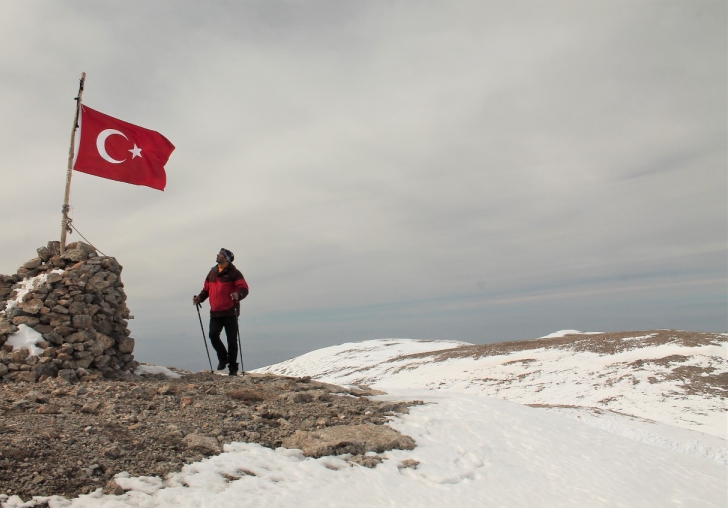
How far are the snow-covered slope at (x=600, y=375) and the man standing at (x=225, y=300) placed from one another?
214 inches

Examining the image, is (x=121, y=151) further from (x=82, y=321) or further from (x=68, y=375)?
(x=68, y=375)

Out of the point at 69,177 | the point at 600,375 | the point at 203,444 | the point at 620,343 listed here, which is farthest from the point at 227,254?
the point at 620,343

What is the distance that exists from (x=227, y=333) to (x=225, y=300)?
3.04ft

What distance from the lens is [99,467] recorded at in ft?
19.9

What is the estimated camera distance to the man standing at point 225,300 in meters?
12.7

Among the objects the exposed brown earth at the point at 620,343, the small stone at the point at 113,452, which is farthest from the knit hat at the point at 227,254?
the exposed brown earth at the point at 620,343

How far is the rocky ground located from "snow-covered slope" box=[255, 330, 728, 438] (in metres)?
6.03

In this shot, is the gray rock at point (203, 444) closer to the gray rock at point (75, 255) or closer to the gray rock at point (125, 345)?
the gray rock at point (125, 345)

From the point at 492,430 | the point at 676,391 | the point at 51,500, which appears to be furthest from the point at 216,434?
the point at 676,391

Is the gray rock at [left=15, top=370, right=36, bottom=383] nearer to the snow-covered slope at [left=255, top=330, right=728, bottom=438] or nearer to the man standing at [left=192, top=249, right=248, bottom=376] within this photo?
the man standing at [left=192, top=249, right=248, bottom=376]

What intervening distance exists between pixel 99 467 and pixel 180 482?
1035 mm

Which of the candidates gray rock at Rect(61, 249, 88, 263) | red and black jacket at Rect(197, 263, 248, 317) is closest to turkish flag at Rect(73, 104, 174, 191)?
gray rock at Rect(61, 249, 88, 263)

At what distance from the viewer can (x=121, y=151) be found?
12750 millimetres

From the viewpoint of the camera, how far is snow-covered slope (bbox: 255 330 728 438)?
21.1 m
